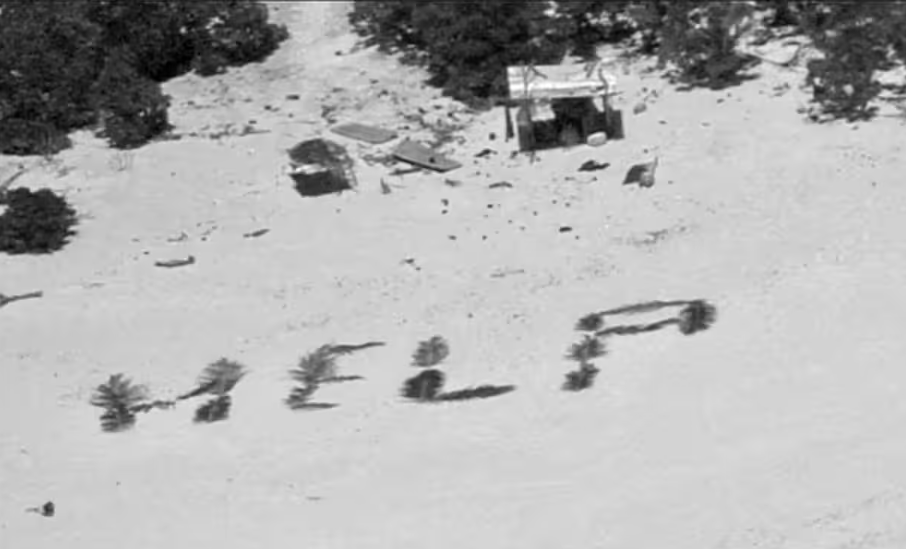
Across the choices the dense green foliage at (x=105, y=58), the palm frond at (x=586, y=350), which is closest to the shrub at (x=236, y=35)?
the dense green foliage at (x=105, y=58)

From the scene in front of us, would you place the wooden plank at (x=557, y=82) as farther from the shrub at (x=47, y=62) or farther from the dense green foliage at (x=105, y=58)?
the shrub at (x=47, y=62)

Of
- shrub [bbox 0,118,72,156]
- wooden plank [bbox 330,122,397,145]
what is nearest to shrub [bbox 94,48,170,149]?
shrub [bbox 0,118,72,156]

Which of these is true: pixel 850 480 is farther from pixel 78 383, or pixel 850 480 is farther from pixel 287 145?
pixel 287 145

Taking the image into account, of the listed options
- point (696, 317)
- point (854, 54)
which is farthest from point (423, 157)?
point (854, 54)

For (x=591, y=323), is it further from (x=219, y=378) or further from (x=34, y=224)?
(x=34, y=224)

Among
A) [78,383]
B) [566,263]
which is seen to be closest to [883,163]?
[566,263]

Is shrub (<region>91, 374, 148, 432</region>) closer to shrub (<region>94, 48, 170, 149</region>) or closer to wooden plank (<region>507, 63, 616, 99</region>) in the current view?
shrub (<region>94, 48, 170, 149</region>)
